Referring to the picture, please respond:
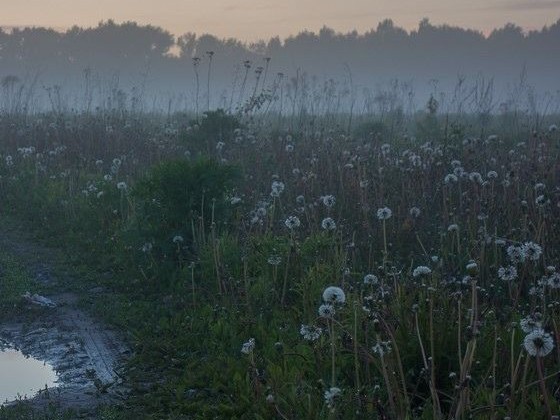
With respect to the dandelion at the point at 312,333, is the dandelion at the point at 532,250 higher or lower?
higher

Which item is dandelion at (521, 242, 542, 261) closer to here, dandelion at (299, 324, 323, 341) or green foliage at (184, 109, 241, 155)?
dandelion at (299, 324, 323, 341)

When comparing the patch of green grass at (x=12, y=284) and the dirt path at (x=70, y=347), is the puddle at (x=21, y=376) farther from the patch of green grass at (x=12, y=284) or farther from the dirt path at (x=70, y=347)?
the patch of green grass at (x=12, y=284)

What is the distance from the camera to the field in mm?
5375

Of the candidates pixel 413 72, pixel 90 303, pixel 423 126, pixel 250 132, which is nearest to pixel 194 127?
pixel 250 132

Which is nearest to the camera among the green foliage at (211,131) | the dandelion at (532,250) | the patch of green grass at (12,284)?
the dandelion at (532,250)

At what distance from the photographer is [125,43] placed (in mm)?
104562

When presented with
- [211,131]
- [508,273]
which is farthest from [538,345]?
[211,131]

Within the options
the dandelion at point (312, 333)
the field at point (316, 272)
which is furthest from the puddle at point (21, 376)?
the dandelion at point (312, 333)

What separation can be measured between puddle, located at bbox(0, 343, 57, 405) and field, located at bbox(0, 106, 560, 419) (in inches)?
26.6

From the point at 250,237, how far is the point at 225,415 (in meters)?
3.58

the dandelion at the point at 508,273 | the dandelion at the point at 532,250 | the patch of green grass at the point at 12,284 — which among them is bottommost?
the patch of green grass at the point at 12,284

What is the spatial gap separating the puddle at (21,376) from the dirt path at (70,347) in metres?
0.09

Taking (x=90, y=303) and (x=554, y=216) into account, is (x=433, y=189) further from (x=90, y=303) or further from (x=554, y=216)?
(x=90, y=303)

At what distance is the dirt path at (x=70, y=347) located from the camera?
6.27 metres
